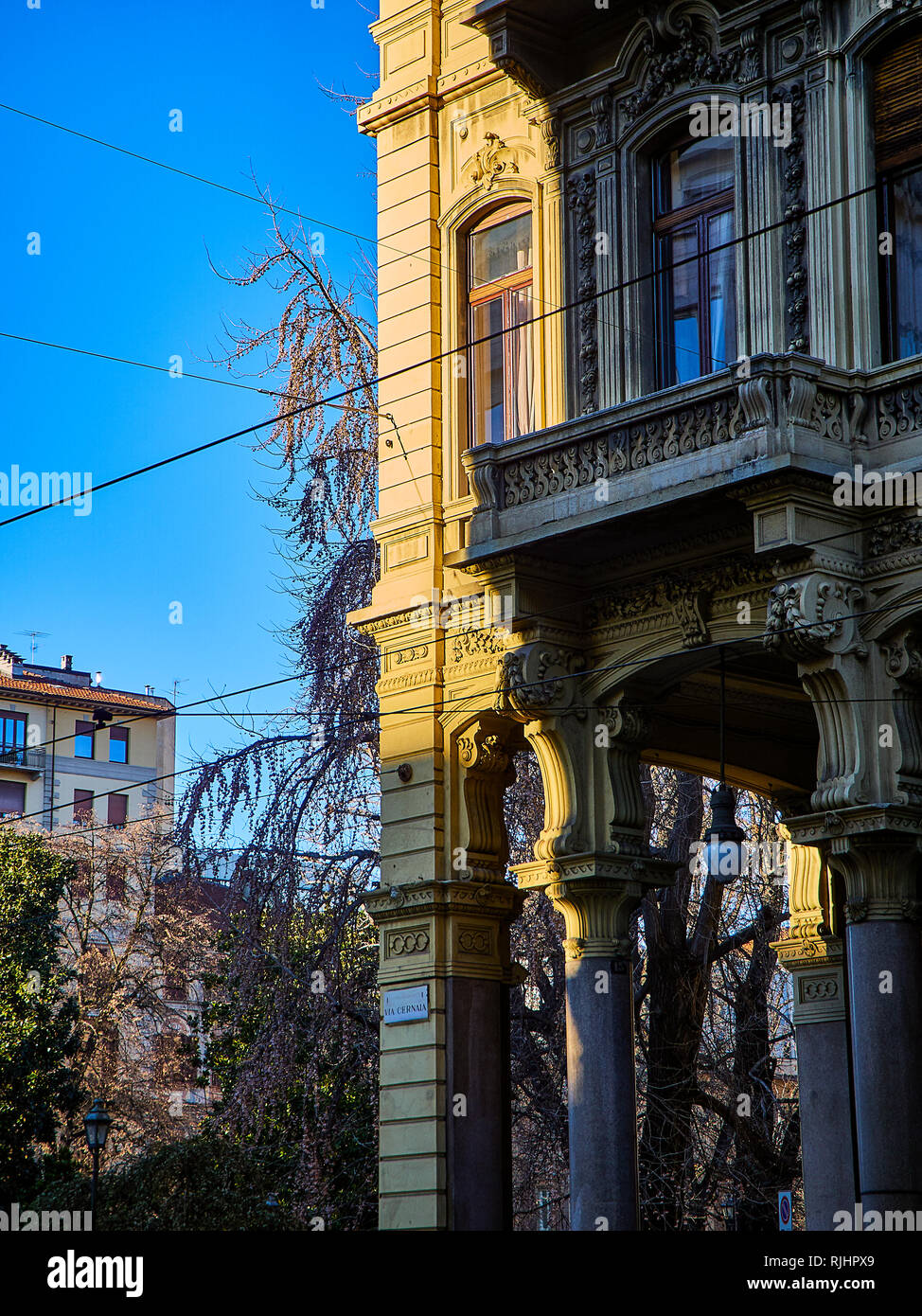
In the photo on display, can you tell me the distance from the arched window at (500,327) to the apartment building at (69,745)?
185ft

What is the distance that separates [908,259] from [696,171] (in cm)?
257

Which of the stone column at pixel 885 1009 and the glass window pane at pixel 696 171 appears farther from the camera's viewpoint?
the glass window pane at pixel 696 171

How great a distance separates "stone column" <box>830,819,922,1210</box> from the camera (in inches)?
581

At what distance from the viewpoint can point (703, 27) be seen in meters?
17.9

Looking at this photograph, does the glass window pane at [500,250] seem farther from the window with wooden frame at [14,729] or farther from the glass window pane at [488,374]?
the window with wooden frame at [14,729]

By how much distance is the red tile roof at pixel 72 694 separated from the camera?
7819 cm

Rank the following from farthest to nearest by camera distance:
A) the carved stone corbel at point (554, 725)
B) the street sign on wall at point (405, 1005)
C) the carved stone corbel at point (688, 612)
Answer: the street sign on wall at point (405, 1005) → the carved stone corbel at point (554, 725) → the carved stone corbel at point (688, 612)

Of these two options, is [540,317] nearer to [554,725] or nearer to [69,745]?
[554,725]

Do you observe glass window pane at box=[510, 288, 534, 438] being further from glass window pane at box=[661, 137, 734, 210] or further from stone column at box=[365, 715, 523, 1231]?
stone column at box=[365, 715, 523, 1231]

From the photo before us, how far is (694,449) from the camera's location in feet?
53.5

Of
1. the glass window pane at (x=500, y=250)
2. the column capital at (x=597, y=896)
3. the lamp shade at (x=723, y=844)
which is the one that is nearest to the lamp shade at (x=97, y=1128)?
the column capital at (x=597, y=896)

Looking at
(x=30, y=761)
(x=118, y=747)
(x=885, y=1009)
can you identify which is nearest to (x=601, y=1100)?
(x=885, y=1009)
